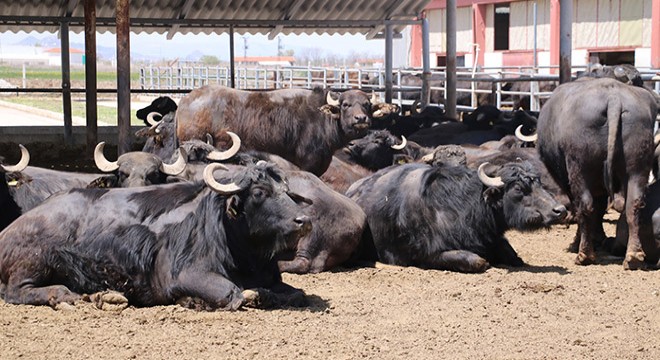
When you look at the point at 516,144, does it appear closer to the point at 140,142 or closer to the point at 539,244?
the point at 539,244

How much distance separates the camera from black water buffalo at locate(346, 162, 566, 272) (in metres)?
10.2

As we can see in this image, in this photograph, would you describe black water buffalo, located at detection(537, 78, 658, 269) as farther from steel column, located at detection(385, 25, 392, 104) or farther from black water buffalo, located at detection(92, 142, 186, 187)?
steel column, located at detection(385, 25, 392, 104)

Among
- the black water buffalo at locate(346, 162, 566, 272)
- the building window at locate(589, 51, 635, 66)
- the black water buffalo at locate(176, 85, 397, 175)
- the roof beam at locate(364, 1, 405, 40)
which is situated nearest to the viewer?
the black water buffalo at locate(346, 162, 566, 272)

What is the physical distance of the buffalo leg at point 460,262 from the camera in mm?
10141

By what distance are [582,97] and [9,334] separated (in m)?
5.92

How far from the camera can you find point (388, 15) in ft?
69.4

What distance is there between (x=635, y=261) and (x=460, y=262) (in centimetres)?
161

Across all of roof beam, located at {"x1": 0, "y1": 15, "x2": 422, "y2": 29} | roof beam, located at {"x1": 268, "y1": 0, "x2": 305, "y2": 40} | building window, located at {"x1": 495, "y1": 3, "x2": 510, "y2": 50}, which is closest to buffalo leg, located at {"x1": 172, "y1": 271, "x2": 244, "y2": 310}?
roof beam, located at {"x1": 0, "y1": 15, "x2": 422, "y2": 29}

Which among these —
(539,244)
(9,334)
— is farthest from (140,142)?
(9,334)

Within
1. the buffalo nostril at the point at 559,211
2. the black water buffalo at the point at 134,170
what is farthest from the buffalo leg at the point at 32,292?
the buffalo nostril at the point at 559,211

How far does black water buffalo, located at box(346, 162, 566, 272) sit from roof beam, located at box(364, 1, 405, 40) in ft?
34.1

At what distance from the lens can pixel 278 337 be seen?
23.9ft

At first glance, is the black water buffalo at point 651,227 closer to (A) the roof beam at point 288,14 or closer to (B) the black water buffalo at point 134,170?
(B) the black water buffalo at point 134,170

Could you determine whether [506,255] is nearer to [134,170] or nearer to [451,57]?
[134,170]
